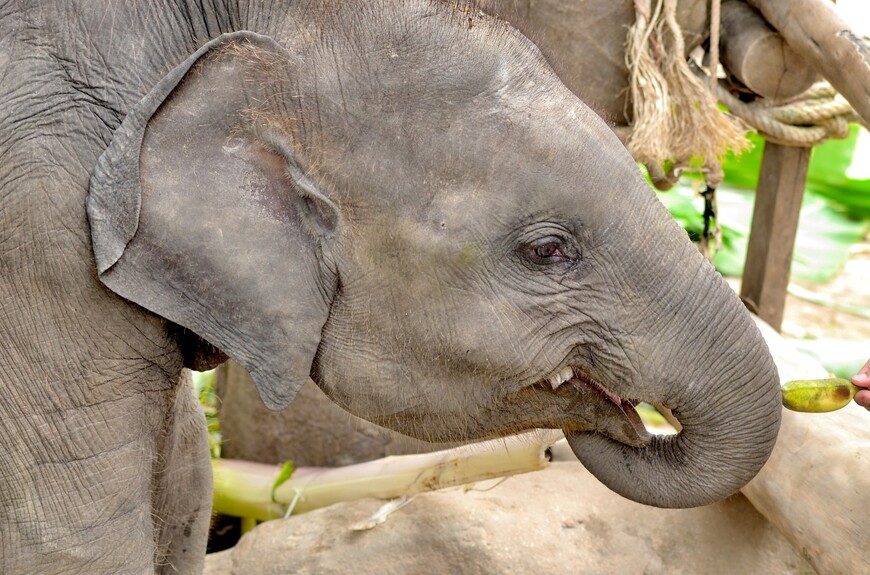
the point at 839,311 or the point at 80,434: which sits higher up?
the point at 80,434

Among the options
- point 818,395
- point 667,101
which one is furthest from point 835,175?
point 818,395

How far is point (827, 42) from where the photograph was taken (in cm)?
325

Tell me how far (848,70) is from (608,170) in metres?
1.15

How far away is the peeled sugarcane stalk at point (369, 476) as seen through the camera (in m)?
3.59

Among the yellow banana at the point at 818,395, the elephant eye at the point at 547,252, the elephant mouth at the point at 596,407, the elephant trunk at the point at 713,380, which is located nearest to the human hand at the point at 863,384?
the yellow banana at the point at 818,395

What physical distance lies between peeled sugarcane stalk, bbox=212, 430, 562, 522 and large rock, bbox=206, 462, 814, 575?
0.27ft

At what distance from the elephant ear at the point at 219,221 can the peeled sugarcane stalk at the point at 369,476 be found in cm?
100

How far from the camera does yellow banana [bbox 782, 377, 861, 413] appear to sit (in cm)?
264

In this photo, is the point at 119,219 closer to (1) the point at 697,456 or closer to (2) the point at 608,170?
(2) the point at 608,170

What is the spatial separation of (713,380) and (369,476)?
1.98 metres

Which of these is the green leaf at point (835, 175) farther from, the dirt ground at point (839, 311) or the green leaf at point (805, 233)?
the dirt ground at point (839, 311)

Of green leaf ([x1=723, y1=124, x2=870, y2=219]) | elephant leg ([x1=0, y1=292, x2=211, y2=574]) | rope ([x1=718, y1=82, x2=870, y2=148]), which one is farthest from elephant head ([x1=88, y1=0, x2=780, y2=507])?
green leaf ([x1=723, y1=124, x2=870, y2=219])

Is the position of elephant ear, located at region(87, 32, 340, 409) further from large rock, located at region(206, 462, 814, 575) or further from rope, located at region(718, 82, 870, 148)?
rope, located at region(718, 82, 870, 148)

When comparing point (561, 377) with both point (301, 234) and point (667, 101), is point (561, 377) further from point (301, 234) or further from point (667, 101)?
point (667, 101)
